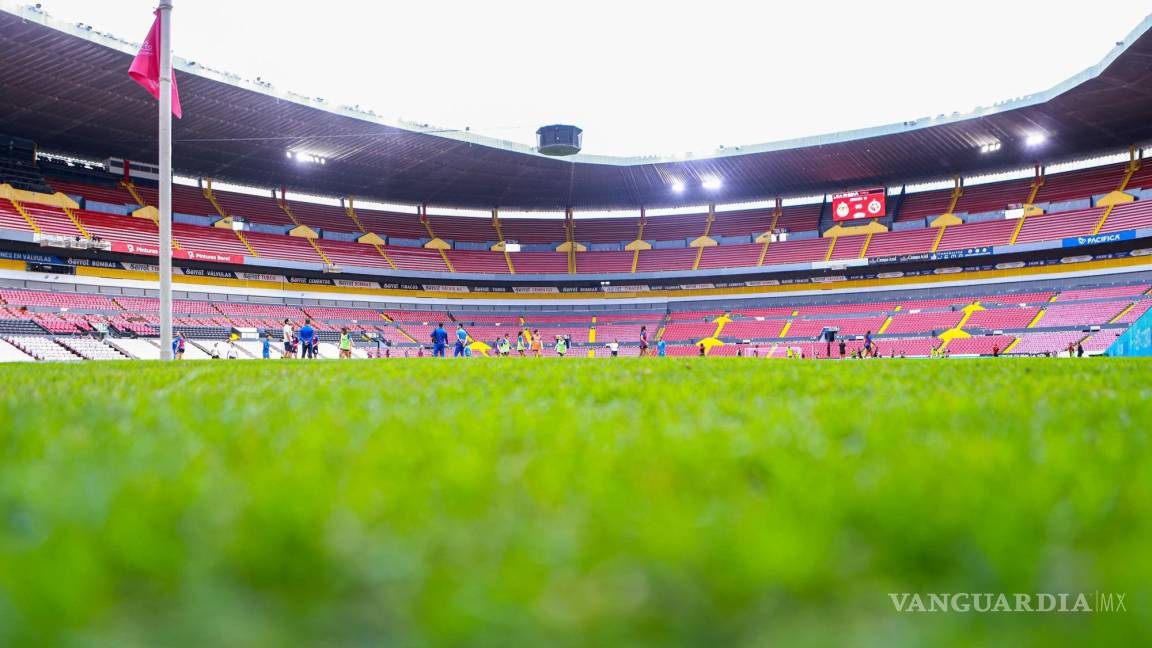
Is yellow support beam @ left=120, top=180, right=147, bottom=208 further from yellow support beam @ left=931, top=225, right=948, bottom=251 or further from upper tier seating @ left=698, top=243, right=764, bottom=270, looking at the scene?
yellow support beam @ left=931, top=225, right=948, bottom=251

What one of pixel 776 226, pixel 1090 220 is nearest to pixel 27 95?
pixel 776 226

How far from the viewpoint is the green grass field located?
608 millimetres

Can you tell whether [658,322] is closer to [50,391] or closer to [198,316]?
[198,316]

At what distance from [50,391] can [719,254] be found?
43676 millimetres

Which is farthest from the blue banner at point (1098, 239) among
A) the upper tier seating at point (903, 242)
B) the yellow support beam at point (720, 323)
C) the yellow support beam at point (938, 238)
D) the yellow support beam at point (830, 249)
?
the yellow support beam at point (720, 323)

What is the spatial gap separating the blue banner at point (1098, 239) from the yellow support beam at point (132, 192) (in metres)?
53.9

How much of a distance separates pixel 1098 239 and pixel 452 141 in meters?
36.5

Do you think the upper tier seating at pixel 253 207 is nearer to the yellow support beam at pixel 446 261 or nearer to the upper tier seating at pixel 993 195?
the yellow support beam at pixel 446 261

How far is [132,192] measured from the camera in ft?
121

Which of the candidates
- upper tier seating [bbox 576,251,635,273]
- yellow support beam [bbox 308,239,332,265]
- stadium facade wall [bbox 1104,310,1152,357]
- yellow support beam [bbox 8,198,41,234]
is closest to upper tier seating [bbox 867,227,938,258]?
upper tier seating [bbox 576,251,635,273]

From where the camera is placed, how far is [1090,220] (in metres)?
35.7

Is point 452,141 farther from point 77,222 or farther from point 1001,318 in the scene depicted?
point 1001,318

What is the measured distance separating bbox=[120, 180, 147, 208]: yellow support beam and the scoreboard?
44329 mm

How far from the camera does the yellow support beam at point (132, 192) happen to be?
1443 inches
